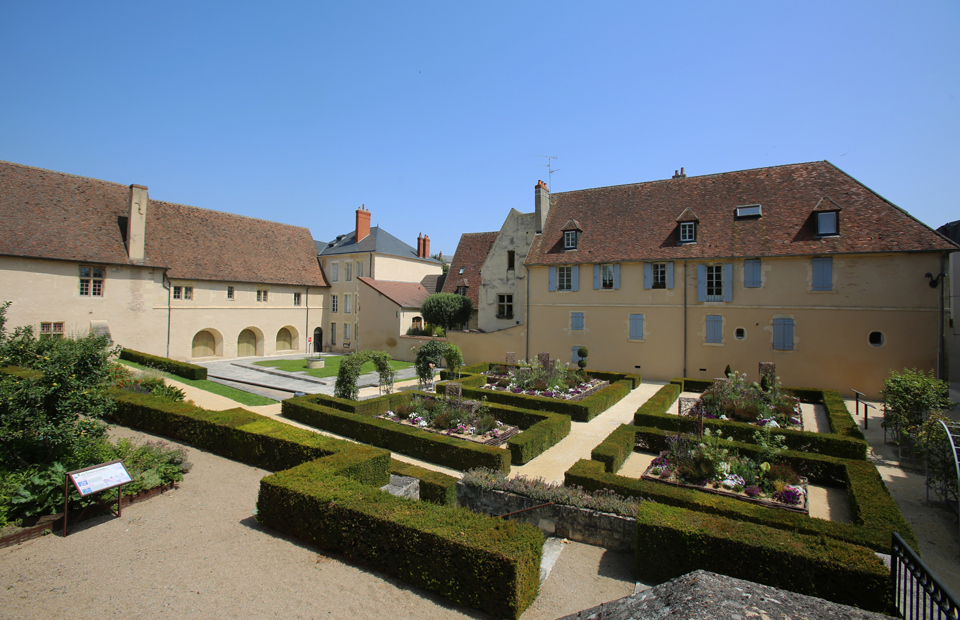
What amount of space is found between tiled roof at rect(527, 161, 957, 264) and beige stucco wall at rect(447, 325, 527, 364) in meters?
4.58

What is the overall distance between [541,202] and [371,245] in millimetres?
15993

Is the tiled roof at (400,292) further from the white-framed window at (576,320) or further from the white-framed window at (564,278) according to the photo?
the white-framed window at (576,320)

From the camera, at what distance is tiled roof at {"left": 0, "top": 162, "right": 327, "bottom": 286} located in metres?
24.6

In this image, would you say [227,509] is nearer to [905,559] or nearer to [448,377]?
[905,559]

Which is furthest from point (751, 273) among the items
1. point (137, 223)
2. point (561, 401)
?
point (137, 223)

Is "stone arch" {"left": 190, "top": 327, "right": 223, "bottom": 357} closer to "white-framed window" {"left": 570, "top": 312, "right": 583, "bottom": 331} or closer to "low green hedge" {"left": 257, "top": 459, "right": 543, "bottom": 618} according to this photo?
"white-framed window" {"left": 570, "top": 312, "right": 583, "bottom": 331}

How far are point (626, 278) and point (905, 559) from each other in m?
20.3

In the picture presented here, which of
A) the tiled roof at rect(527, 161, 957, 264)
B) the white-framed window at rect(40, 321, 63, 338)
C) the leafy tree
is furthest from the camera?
the leafy tree

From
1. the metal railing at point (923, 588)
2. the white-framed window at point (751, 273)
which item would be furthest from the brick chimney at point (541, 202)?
the metal railing at point (923, 588)

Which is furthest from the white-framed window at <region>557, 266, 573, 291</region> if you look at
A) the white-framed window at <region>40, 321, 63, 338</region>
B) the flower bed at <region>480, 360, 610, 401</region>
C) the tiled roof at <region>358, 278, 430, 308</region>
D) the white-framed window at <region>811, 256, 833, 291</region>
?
the white-framed window at <region>40, 321, 63, 338</region>

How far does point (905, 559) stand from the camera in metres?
4.15

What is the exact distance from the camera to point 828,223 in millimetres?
19891

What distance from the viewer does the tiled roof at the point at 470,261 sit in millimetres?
33475

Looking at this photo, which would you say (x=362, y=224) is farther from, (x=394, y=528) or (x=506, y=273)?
(x=394, y=528)
